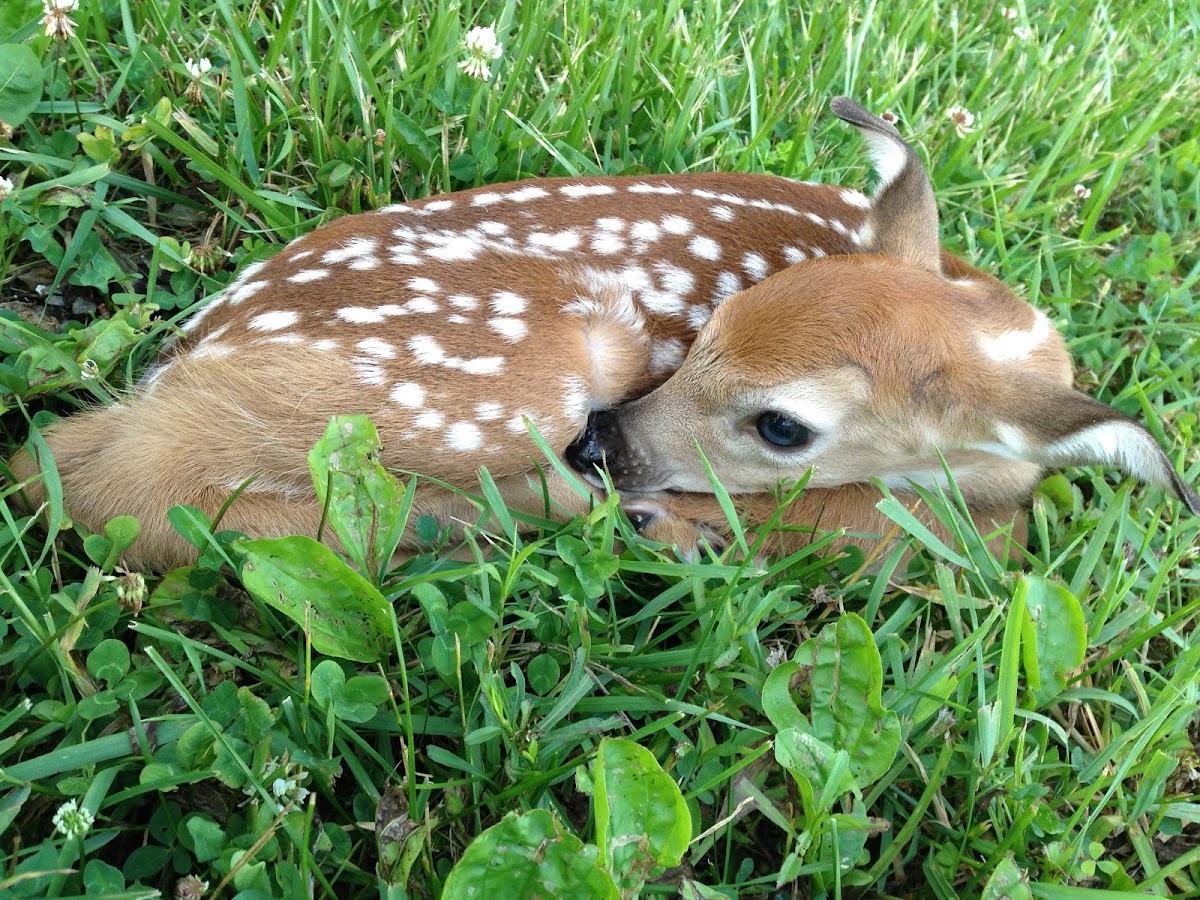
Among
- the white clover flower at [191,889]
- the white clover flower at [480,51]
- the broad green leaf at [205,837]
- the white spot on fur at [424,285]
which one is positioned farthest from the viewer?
the white clover flower at [480,51]

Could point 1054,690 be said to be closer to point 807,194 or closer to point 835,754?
point 835,754

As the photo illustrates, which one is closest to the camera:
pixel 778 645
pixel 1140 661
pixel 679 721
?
pixel 679 721

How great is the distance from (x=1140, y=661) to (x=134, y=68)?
9.58 ft

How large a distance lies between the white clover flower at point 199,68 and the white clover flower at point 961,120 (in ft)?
7.70

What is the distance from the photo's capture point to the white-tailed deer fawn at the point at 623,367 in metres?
1.98

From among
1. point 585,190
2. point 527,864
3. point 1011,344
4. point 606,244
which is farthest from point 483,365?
point 1011,344

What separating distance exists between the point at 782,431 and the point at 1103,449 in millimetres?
672

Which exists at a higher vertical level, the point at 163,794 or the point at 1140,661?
the point at 163,794

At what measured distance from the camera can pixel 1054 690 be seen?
1.81m

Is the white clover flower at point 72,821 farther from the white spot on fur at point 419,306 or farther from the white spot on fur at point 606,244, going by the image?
the white spot on fur at point 606,244

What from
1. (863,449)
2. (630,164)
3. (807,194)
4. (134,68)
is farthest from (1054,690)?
(134,68)

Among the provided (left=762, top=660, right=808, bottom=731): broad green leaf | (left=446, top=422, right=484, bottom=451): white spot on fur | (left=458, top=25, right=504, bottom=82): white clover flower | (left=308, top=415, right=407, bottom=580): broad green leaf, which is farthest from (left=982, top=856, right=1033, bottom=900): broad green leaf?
(left=458, top=25, right=504, bottom=82): white clover flower

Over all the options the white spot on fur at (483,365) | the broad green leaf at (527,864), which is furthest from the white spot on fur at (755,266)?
the broad green leaf at (527,864)

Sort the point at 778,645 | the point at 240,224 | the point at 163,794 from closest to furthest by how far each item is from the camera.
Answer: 1. the point at 163,794
2. the point at 778,645
3. the point at 240,224
